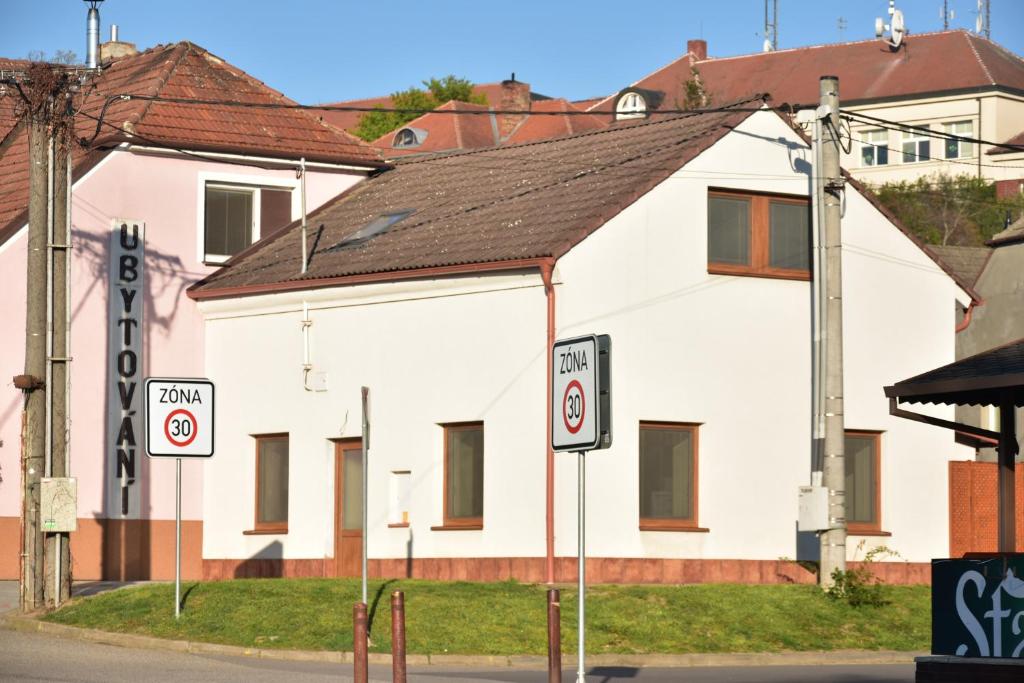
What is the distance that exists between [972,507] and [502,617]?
387 inches

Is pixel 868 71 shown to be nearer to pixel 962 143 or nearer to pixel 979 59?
pixel 979 59

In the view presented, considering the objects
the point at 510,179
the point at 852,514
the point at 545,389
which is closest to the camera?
the point at 545,389

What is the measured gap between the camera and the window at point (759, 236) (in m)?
27.3

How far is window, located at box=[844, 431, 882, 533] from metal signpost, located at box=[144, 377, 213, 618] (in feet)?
33.3

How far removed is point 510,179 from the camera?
30.3m

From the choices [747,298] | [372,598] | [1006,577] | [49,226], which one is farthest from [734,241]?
[1006,577]

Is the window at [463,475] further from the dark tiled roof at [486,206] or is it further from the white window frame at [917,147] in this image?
the white window frame at [917,147]

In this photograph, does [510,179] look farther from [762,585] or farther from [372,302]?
[762,585]

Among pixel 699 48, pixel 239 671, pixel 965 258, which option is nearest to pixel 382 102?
pixel 699 48

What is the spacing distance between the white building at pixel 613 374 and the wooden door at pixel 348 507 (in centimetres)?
3

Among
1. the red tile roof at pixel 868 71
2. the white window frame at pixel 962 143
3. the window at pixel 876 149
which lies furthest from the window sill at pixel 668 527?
the window at pixel 876 149

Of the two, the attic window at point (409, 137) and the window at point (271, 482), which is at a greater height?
the attic window at point (409, 137)

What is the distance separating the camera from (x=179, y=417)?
861 inches

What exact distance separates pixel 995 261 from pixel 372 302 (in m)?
20.3
